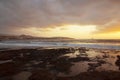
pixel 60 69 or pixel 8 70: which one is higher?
pixel 8 70

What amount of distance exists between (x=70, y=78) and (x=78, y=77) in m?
0.69

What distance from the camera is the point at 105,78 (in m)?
11.5

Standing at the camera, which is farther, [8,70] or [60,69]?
[60,69]

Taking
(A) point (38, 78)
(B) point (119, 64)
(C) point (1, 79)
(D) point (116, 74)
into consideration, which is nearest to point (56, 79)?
(A) point (38, 78)

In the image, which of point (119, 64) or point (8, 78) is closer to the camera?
point (8, 78)

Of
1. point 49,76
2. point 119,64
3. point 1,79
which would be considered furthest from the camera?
point 119,64

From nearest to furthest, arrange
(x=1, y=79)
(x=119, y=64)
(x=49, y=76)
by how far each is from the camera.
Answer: (x=1, y=79)
(x=49, y=76)
(x=119, y=64)

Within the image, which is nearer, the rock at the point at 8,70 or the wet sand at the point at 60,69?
the wet sand at the point at 60,69

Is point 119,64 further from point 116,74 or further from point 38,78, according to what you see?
point 38,78

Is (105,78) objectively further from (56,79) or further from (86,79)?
(56,79)

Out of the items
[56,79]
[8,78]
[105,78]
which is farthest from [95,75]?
[8,78]

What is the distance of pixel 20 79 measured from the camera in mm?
11273

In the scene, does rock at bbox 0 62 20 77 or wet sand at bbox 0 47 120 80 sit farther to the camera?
rock at bbox 0 62 20 77

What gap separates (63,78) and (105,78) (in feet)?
10.6
